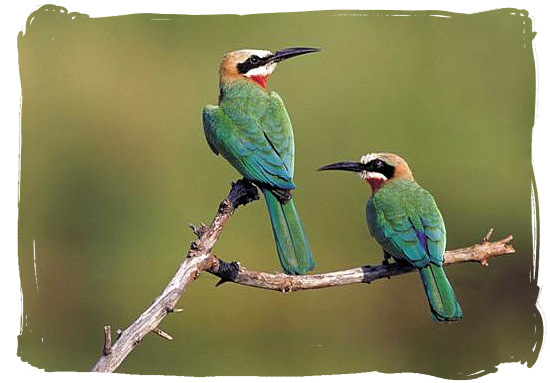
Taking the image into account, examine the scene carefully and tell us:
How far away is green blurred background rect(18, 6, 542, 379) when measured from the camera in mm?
3008

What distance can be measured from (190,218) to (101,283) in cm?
36

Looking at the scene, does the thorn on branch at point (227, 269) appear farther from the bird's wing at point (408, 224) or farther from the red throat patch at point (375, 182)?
the red throat patch at point (375, 182)

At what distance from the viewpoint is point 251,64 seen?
314 centimetres

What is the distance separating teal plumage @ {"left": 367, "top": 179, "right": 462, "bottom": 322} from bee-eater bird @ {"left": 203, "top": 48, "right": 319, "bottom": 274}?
0.83ft

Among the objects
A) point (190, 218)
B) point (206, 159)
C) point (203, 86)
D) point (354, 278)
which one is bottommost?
point (354, 278)

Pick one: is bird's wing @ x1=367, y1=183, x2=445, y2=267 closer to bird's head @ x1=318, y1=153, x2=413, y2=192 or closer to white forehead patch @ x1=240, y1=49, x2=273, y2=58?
bird's head @ x1=318, y1=153, x2=413, y2=192

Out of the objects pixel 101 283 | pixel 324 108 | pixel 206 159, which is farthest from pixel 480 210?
pixel 101 283

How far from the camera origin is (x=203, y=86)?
3232mm

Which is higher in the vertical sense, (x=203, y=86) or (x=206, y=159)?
(x=203, y=86)

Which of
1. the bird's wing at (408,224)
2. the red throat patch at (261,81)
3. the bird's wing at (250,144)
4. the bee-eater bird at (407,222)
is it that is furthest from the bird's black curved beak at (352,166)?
the red throat patch at (261,81)

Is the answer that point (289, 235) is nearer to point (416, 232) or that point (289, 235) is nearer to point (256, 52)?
point (416, 232)

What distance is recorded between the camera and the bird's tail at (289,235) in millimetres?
2805

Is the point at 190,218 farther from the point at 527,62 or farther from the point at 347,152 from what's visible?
the point at 527,62

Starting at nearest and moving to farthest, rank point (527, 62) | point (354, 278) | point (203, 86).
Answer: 1. point (354, 278)
2. point (527, 62)
3. point (203, 86)
